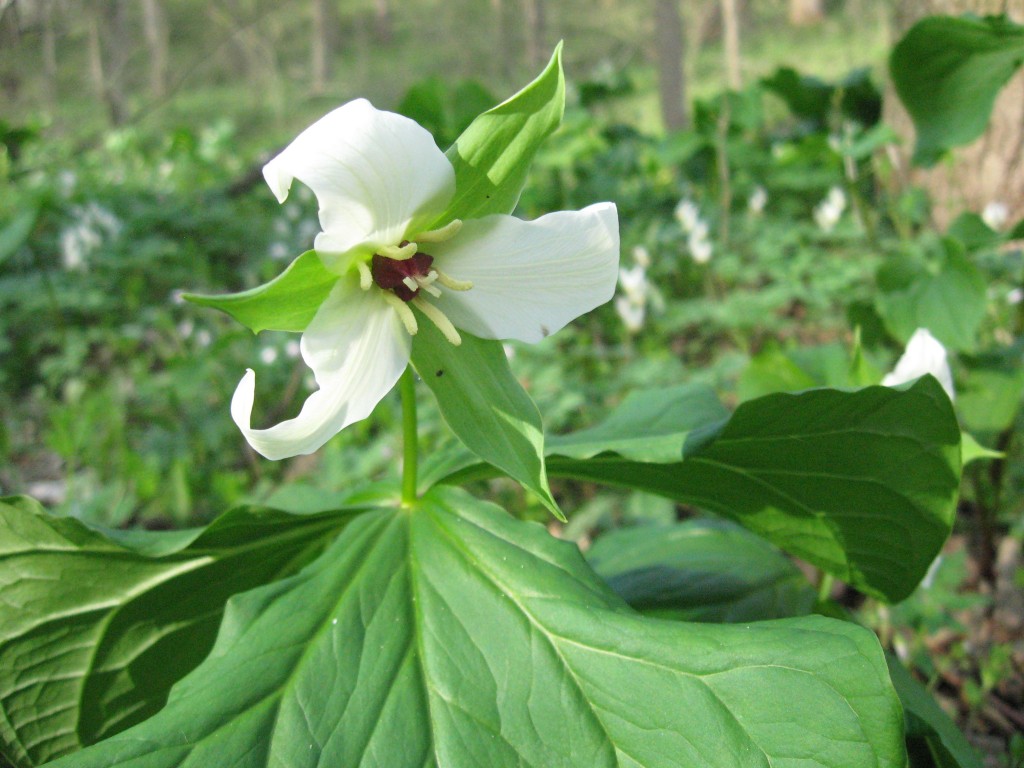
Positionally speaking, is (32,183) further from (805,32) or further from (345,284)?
(805,32)

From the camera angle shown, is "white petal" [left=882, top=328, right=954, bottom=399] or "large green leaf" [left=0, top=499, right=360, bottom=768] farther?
"white petal" [left=882, top=328, right=954, bottom=399]

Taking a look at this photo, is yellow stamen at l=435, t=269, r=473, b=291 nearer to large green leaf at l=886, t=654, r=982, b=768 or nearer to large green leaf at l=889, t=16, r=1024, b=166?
large green leaf at l=886, t=654, r=982, b=768

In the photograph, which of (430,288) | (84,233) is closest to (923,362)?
(430,288)

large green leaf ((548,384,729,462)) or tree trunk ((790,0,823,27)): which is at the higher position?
tree trunk ((790,0,823,27))

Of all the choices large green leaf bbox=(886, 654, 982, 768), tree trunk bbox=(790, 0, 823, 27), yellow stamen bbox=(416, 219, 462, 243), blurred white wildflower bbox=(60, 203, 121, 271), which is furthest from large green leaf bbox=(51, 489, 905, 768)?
tree trunk bbox=(790, 0, 823, 27)

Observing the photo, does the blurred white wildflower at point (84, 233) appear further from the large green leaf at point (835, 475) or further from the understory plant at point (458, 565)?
the large green leaf at point (835, 475)

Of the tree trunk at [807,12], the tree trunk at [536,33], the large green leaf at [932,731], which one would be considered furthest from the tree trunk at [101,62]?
the tree trunk at [807,12]

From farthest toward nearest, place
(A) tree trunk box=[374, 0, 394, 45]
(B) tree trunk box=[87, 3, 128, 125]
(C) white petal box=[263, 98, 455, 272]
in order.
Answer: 1. (A) tree trunk box=[374, 0, 394, 45]
2. (B) tree trunk box=[87, 3, 128, 125]
3. (C) white petal box=[263, 98, 455, 272]
